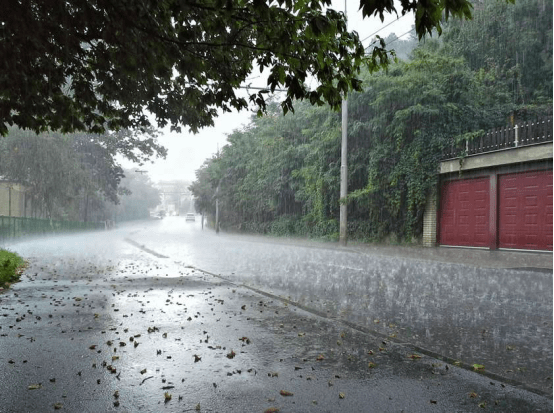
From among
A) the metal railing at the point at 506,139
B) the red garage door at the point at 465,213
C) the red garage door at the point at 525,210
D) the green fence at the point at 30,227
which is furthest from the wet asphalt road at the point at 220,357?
the green fence at the point at 30,227

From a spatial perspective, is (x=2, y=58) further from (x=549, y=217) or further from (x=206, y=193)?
(x=206, y=193)

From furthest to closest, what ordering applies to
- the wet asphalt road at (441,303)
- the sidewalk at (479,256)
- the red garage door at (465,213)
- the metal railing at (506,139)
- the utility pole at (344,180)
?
the utility pole at (344,180), the red garage door at (465,213), the metal railing at (506,139), the sidewalk at (479,256), the wet asphalt road at (441,303)

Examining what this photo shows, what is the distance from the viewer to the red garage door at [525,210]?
16078 millimetres

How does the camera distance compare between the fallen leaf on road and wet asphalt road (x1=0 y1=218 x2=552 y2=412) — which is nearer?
wet asphalt road (x1=0 y1=218 x2=552 y2=412)

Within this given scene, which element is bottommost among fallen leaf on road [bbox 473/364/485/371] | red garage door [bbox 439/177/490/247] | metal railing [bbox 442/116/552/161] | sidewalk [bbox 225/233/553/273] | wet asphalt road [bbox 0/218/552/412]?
wet asphalt road [bbox 0/218/552/412]

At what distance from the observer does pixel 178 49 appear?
5.86 m

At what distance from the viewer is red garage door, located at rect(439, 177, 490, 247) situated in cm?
1883

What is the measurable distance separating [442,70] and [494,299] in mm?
15575

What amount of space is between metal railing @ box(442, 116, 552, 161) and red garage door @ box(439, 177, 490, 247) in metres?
1.24

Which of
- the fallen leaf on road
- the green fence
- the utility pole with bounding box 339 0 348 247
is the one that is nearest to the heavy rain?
the fallen leaf on road

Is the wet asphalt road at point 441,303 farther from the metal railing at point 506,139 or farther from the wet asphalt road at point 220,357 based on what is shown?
the metal railing at point 506,139

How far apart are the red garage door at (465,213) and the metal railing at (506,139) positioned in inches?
48.9

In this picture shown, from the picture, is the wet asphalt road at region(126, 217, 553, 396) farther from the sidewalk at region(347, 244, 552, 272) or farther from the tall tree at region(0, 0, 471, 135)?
the tall tree at region(0, 0, 471, 135)

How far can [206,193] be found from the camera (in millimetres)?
56625
